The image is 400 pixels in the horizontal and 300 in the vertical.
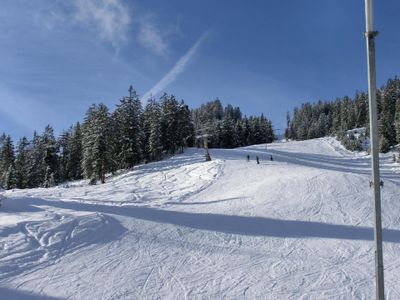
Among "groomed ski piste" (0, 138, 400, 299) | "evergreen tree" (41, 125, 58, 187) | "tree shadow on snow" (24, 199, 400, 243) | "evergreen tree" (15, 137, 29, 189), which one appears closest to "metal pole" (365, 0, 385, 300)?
"groomed ski piste" (0, 138, 400, 299)

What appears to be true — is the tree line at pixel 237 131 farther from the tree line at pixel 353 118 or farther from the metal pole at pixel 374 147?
the metal pole at pixel 374 147

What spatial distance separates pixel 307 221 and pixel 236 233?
14.1ft

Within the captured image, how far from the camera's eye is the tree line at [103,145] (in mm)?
55719

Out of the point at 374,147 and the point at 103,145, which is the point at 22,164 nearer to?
the point at 103,145

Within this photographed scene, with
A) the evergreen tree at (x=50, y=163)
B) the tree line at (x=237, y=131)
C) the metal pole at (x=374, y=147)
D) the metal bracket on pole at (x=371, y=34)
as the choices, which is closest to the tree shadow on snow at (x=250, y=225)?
the metal pole at (x=374, y=147)

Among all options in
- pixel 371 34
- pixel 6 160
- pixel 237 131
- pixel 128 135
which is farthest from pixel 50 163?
pixel 371 34

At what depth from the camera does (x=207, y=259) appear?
13.7m

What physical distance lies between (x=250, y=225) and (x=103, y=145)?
38.6 metres

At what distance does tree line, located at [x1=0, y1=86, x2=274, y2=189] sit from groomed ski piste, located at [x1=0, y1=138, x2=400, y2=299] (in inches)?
1199

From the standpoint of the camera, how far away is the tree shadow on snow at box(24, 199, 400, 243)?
1714cm

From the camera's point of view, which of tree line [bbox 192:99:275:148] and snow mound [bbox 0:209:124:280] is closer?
snow mound [bbox 0:209:124:280]

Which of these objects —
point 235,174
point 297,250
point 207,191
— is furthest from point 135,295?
point 235,174

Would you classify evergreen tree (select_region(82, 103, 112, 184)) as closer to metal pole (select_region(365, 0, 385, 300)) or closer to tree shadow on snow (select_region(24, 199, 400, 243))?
tree shadow on snow (select_region(24, 199, 400, 243))

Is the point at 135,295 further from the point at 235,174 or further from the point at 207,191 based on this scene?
the point at 235,174
